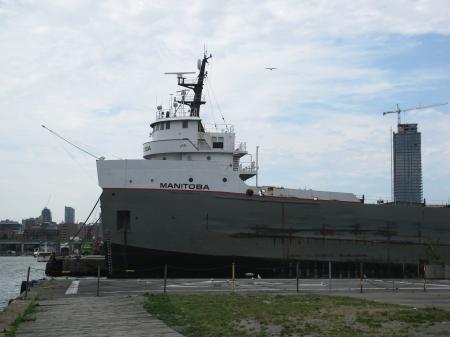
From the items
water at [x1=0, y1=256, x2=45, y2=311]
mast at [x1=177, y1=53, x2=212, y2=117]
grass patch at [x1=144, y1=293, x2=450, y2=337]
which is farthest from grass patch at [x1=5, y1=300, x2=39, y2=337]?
mast at [x1=177, y1=53, x2=212, y2=117]

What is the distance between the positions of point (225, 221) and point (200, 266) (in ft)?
9.42

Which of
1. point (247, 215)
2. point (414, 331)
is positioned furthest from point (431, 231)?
point (414, 331)

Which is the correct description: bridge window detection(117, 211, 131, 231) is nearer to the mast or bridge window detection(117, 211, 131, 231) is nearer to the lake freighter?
the lake freighter

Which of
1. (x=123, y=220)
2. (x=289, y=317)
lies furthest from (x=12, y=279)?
(x=289, y=317)

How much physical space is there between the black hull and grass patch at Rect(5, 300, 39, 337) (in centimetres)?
1421

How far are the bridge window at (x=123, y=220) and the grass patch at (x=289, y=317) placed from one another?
46.7 ft

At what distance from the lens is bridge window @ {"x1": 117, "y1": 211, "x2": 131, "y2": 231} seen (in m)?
31.8

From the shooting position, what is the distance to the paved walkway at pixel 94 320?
1166 centimetres

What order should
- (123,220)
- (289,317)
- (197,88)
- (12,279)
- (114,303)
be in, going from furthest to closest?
(12,279), (197,88), (123,220), (114,303), (289,317)

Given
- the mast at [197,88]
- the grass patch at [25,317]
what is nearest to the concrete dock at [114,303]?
the grass patch at [25,317]

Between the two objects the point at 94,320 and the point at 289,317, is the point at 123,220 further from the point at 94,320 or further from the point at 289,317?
the point at 289,317

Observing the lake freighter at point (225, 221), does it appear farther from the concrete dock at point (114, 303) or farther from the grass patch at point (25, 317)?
the grass patch at point (25, 317)

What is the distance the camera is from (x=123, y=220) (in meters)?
31.9

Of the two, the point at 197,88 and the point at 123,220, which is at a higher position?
the point at 197,88
